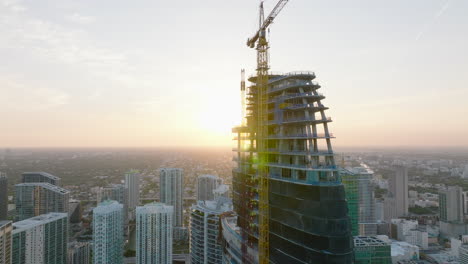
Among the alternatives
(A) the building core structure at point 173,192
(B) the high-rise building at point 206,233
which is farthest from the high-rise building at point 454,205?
(A) the building core structure at point 173,192

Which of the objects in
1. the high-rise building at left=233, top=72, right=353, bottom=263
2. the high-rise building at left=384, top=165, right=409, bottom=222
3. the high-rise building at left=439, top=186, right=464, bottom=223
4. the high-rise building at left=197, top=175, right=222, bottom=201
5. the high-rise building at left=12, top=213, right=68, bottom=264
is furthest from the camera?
the high-rise building at left=384, top=165, right=409, bottom=222

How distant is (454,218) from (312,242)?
99.2 metres

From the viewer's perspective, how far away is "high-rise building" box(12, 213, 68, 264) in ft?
172

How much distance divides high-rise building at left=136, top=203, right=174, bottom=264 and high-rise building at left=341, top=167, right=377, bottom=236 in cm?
4212

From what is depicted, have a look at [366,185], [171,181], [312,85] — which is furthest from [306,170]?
[171,181]

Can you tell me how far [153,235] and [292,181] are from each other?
42150 mm

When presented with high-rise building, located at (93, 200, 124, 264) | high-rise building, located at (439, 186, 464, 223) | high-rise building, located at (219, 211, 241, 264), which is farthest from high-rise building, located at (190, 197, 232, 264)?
high-rise building, located at (439, 186, 464, 223)

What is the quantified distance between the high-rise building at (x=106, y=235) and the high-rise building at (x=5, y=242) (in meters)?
12.9

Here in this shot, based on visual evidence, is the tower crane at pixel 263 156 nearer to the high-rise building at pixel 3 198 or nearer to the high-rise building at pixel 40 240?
the high-rise building at pixel 40 240

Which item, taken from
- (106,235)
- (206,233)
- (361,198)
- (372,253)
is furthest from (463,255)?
(106,235)

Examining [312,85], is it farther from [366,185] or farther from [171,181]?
[171,181]

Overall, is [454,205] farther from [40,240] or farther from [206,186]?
[40,240]

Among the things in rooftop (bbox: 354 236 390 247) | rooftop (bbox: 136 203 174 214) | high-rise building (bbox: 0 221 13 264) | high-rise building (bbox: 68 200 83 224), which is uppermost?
rooftop (bbox: 136 203 174 214)

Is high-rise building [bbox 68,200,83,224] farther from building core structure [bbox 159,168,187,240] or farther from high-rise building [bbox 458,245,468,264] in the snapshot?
high-rise building [bbox 458,245,468,264]
